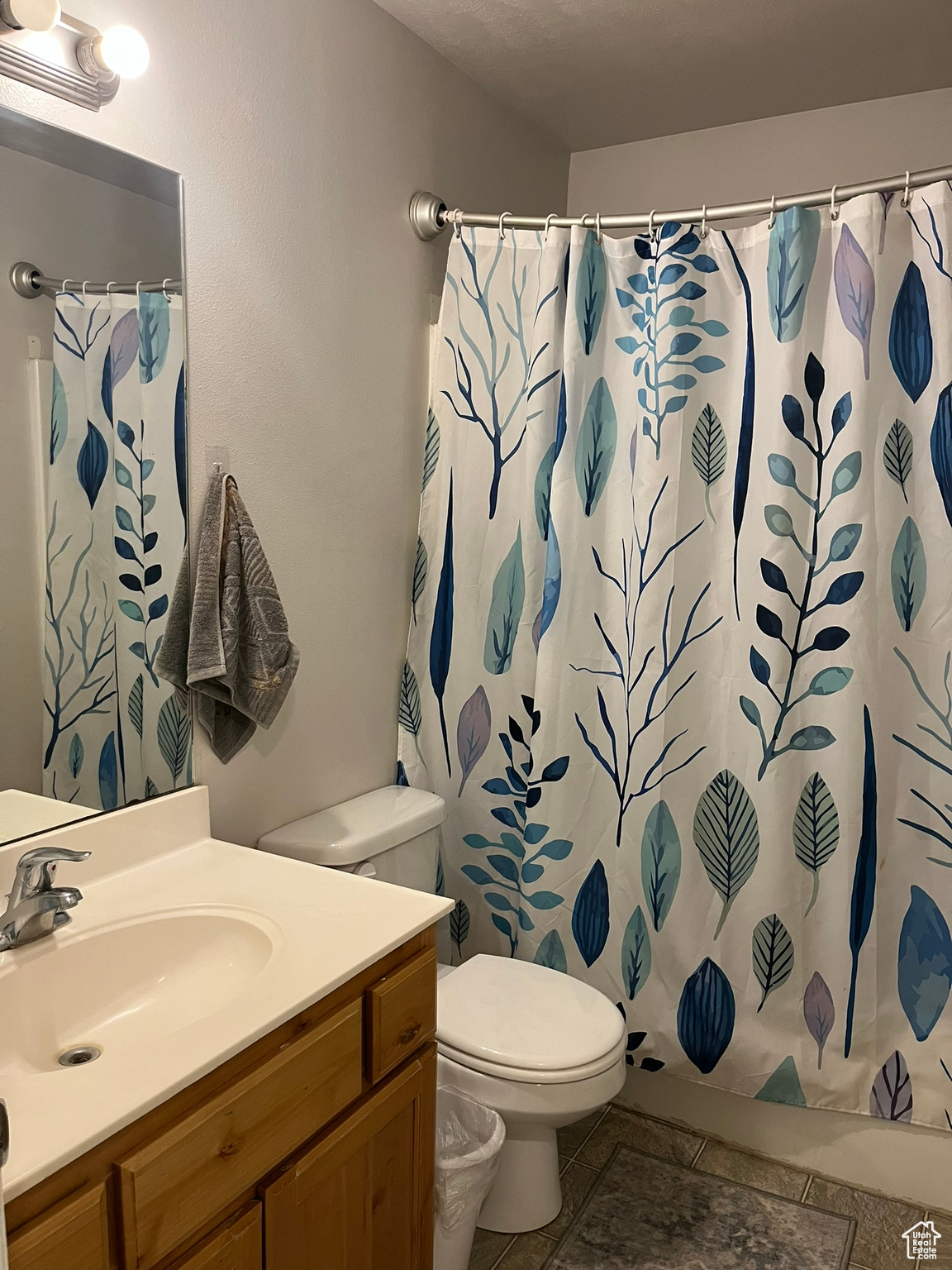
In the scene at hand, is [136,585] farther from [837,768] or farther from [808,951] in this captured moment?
[808,951]

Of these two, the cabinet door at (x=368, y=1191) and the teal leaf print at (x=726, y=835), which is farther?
the teal leaf print at (x=726, y=835)

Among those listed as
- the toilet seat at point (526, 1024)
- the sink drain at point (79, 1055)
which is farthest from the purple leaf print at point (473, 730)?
the sink drain at point (79, 1055)

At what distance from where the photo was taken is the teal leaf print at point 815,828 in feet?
6.45

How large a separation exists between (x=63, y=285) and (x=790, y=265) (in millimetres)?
1343

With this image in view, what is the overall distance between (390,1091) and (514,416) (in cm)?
143

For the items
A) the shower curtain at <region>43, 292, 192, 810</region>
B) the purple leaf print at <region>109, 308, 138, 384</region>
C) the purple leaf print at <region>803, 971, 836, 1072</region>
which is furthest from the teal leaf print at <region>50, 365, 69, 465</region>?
the purple leaf print at <region>803, 971, 836, 1072</region>

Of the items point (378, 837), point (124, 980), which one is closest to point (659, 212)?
point (378, 837)

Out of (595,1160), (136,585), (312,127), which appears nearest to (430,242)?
(312,127)

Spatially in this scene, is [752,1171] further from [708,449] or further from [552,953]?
[708,449]

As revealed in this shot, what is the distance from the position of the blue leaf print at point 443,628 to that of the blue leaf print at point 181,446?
736 millimetres

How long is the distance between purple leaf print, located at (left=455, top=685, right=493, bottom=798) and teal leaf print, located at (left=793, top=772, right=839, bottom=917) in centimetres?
72

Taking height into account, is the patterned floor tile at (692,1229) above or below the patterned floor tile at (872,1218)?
above

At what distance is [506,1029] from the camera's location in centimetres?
179

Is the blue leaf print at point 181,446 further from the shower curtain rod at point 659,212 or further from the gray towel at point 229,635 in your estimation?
the shower curtain rod at point 659,212
